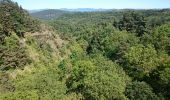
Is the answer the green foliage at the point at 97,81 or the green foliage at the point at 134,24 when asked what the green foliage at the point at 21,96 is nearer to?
the green foliage at the point at 97,81

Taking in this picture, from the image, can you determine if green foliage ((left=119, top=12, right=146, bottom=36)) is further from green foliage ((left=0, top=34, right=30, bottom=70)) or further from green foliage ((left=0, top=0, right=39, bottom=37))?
green foliage ((left=0, top=34, right=30, bottom=70))

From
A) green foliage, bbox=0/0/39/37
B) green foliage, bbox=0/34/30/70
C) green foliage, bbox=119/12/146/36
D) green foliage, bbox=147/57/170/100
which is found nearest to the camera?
green foliage, bbox=147/57/170/100

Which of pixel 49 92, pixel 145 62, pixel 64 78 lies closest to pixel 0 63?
pixel 64 78

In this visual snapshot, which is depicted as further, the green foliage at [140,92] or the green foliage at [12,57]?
the green foliage at [12,57]

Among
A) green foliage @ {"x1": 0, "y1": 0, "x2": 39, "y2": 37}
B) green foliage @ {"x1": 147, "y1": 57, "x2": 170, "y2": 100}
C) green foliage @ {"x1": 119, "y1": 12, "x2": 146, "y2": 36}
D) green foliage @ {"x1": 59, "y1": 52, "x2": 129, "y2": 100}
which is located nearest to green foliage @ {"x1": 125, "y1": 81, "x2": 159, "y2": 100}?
green foliage @ {"x1": 59, "y1": 52, "x2": 129, "y2": 100}

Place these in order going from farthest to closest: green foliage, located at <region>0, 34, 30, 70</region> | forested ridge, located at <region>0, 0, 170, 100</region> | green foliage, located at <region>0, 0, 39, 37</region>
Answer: green foliage, located at <region>0, 0, 39, 37</region> → green foliage, located at <region>0, 34, 30, 70</region> → forested ridge, located at <region>0, 0, 170, 100</region>

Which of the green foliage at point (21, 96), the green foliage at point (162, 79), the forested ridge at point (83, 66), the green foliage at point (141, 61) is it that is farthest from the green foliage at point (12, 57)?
the green foliage at point (162, 79)

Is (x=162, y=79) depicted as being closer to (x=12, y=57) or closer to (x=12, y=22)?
(x=12, y=57)

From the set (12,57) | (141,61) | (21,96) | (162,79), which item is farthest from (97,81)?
(12,57)
